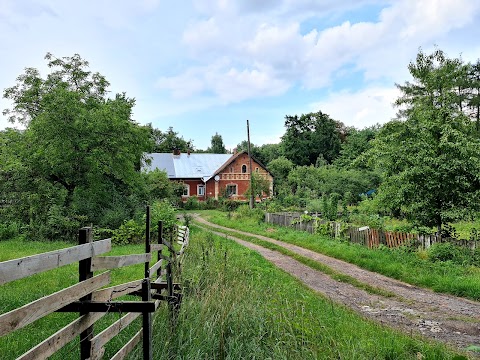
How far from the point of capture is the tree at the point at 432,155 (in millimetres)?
11898

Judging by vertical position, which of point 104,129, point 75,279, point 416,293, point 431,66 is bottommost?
point 416,293

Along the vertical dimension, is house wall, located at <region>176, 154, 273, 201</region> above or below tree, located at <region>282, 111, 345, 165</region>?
below

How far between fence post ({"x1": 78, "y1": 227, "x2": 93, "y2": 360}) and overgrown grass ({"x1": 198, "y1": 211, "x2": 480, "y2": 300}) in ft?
27.8

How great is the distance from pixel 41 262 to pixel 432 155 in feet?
40.8

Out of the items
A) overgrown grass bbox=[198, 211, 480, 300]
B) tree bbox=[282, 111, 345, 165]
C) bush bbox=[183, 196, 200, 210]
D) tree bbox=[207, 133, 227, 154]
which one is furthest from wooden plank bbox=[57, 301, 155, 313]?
tree bbox=[207, 133, 227, 154]

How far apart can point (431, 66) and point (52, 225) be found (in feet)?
57.6

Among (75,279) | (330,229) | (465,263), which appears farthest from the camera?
(330,229)

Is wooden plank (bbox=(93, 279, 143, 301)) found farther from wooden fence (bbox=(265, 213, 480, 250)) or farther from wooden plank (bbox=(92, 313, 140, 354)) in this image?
wooden fence (bbox=(265, 213, 480, 250))

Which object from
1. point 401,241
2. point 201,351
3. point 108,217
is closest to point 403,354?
point 201,351

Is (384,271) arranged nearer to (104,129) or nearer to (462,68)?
(462,68)

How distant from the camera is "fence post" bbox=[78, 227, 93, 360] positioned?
3.12m

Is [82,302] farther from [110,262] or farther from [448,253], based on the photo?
[448,253]

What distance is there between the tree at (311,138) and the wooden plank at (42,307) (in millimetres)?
61682

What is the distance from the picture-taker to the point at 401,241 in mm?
13172
